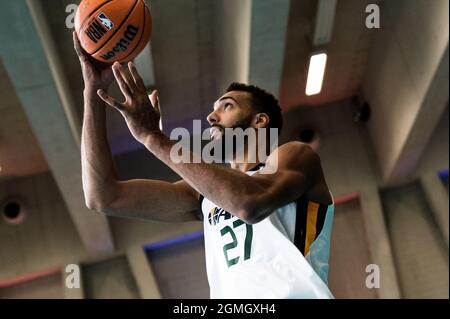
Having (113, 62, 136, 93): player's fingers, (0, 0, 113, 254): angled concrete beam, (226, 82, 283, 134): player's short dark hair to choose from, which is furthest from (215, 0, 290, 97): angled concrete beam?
(113, 62, 136, 93): player's fingers

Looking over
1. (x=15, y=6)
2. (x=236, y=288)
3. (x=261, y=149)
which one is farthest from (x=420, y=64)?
(x=236, y=288)

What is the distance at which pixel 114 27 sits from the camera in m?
3.57

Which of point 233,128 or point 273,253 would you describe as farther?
point 233,128

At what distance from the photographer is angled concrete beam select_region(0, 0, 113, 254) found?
6.66 meters

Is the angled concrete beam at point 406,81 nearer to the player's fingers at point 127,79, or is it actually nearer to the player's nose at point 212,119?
the player's nose at point 212,119

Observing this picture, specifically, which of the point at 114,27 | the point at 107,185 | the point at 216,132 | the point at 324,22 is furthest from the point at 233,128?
the point at 324,22

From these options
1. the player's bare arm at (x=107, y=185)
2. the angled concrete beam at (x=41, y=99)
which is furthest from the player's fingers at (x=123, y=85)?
the angled concrete beam at (x=41, y=99)

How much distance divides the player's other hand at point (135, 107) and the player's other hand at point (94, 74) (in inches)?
13.9

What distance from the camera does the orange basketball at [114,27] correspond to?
3336 millimetres

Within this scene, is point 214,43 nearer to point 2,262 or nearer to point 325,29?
point 325,29

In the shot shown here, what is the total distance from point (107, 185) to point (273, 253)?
88 centimetres

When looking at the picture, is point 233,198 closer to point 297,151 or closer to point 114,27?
point 297,151

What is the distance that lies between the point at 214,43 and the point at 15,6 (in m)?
3.50
